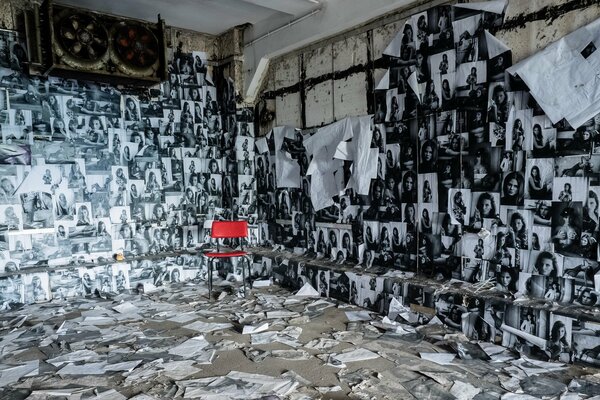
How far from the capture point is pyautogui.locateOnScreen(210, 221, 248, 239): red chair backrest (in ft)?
15.5

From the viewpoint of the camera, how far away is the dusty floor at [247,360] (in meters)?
2.43

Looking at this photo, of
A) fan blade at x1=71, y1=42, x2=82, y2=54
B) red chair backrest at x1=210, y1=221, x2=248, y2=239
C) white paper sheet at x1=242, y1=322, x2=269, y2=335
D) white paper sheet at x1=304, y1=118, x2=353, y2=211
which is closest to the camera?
white paper sheet at x1=242, y1=322, x2=269, y2=335

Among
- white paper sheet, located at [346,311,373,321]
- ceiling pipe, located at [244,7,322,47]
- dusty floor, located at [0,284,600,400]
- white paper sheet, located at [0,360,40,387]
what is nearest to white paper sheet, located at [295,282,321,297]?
dusty floor, located at [0,284,600,400]

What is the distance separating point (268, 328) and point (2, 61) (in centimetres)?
378

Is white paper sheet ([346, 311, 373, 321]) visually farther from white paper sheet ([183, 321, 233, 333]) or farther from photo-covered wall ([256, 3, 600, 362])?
white paper sheet ([183, 321, 233, 333])

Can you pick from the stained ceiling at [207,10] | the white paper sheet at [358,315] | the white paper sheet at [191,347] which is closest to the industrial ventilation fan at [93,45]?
the stained ceiling at [207,10]

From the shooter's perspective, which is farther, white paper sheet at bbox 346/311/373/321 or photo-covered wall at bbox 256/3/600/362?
white paper sheet at bbox 346/311/373/321

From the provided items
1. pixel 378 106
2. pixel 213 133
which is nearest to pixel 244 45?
pixel 213 133

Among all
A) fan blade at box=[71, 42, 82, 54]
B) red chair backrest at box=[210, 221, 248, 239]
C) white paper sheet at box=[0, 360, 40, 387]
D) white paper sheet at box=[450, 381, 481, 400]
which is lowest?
white paper sheet at box=[450, 381, 481, 400]

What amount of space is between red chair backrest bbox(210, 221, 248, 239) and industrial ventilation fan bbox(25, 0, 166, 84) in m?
1.75

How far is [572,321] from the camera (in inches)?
103

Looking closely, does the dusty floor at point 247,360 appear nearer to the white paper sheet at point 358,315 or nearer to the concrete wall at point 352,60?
the white paper sheet at point 358,315

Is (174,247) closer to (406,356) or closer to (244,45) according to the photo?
(244,45)

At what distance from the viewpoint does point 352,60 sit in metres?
4.24
